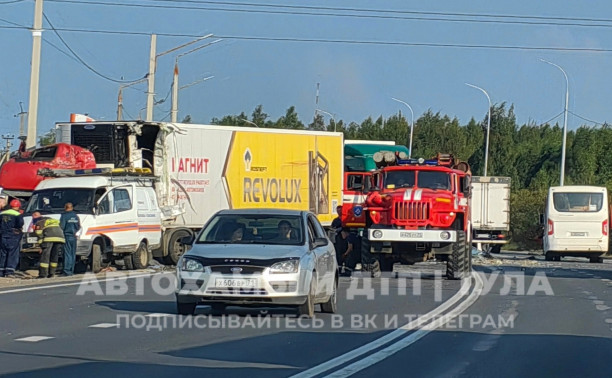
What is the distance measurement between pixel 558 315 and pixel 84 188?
13.3m

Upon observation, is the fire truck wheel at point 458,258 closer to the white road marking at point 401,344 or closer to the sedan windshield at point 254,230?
the white road marking at point 401,344

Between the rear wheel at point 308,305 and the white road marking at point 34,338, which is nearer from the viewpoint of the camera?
the white road marking at point 34,338

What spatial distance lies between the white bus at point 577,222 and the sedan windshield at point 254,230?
Answer: 83.5ft

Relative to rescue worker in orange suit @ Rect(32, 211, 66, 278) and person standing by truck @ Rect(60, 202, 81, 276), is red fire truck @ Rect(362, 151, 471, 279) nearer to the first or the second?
person standing by truck @ Rect(60, 202, 81, 276)

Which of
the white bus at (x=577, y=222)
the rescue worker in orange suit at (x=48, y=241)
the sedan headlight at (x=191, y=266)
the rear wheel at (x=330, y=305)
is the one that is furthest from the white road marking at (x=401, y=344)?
the white bus at (x=577, y=222)

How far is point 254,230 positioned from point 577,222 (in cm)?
2592

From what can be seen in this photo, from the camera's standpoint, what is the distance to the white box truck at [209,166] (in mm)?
30219

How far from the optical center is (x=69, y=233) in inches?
987

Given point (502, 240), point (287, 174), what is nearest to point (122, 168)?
point (287, 174)

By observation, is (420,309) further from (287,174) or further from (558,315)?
(287,174)

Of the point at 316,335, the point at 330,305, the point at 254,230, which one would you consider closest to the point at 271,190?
the point at 330,305

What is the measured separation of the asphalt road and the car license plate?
1.76 ft

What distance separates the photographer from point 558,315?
17453 mm

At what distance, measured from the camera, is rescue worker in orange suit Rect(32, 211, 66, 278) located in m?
24.5
